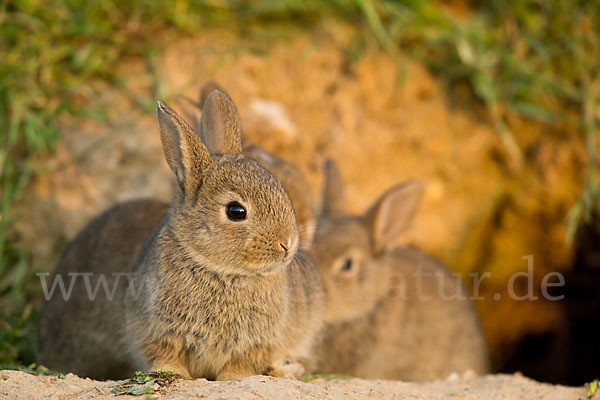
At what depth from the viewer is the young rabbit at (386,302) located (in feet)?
17.2

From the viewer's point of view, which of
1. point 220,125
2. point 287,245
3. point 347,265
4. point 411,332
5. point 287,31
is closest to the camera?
point 287,245

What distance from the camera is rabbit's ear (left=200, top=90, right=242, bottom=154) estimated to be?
12.1 feet

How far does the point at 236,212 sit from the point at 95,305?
143 centimetres

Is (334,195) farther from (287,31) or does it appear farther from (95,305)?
(95,305)

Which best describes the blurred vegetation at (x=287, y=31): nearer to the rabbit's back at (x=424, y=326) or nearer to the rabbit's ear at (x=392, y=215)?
the rabbit's back at (x=424, y=326)

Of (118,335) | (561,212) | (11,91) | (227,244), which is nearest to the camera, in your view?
(227,244)

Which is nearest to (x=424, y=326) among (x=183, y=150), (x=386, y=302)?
(x=386, y=302)

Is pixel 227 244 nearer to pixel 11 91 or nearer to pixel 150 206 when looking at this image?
pixel 150 206

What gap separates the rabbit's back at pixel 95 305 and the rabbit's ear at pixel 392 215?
178cm

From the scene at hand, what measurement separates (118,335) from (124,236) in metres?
0.61

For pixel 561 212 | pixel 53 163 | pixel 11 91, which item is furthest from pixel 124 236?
pixel 561 212

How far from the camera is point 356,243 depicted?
5.35 metres

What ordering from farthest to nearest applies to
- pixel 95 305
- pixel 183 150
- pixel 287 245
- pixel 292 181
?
1. pixel 292 181
2. pixel 95 305
3. pixel 183 150
4. pixel 287 245

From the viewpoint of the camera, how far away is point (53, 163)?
538cm
